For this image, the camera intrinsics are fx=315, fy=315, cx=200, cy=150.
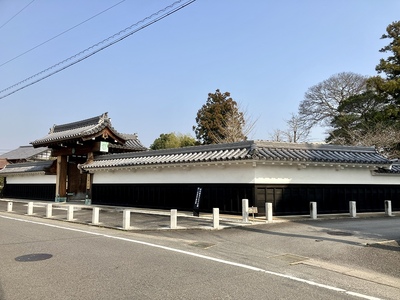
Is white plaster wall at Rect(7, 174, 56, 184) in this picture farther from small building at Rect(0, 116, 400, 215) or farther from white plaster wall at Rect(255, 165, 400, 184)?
white plaster wall at Rect(255, 165, 400, 184)

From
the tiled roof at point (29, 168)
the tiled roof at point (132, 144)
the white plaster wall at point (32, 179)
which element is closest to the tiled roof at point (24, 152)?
the tiled roof at point (29, 168)

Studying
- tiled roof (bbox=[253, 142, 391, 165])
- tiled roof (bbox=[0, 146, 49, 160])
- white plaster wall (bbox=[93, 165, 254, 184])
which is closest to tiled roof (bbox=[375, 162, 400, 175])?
tiled roof (bbox=[253, 142, 391, 165])

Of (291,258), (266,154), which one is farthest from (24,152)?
(291,258)

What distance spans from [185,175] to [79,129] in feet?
43.8

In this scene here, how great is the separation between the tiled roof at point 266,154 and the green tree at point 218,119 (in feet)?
69.9

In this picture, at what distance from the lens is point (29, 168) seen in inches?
1280

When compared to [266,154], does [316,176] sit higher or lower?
Result: lower

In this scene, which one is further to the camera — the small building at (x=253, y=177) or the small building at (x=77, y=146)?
the small building at (x=77, y=146)

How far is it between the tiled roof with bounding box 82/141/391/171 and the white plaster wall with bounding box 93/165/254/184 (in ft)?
2.46

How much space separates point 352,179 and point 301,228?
24.9 ft

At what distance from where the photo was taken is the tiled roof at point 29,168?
29492 millimetres

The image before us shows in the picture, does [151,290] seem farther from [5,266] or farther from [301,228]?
[301,228]

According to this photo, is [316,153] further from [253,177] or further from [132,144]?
[132,144]

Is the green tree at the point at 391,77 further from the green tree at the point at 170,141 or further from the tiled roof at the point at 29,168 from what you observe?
the tiled roof at the point at 29,168
